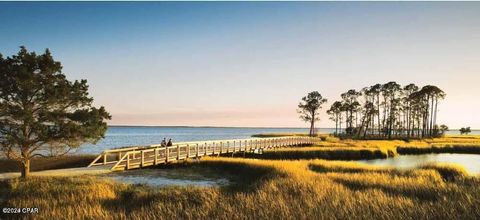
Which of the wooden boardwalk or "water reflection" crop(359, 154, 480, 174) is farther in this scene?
"water reflection" crop(359, 154, 480, 174)

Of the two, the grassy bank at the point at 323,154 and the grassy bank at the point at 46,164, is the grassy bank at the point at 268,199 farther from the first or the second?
the grassy bank at the point at 323,154

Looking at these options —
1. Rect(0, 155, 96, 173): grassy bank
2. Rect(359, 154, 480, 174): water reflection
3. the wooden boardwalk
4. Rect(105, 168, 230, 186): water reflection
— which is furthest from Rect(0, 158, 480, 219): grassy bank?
Rect(0, 155, 96, 173): grassy bank

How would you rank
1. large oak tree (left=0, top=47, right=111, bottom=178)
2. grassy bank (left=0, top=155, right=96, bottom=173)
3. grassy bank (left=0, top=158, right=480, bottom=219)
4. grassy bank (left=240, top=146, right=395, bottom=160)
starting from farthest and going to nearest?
grassy bank (left=240, top=146, right=395, bottom=160)
grassy bank (left=0, top=155, right=96, bottom=173)
large oak tree (left=0, top=47, right=111, bottom=178)
grassy bank (left=0, top=158, right=480, bottom=219)

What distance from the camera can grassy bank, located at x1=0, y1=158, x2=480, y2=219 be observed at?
27.9 feet

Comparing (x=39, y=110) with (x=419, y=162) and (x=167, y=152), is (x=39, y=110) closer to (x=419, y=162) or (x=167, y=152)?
(x=167, y=152)

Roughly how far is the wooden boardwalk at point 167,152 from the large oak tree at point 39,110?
158 inches

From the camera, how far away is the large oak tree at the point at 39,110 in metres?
19.9

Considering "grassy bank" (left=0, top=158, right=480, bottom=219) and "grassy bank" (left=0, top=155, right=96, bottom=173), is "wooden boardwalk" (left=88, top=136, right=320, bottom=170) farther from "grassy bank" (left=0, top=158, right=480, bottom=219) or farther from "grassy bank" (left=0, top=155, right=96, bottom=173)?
"grassy bank" (left=0, top=158, right=480, bottom=219)

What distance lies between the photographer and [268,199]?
10.8m

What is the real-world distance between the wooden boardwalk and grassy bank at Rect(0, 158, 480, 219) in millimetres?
7180

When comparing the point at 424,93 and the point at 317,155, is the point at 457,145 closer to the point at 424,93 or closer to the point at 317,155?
the point at 317,155

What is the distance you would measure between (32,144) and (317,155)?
86.3 ft

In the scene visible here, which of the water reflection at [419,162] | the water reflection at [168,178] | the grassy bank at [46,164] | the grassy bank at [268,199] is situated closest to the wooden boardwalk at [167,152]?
the water reflection at [168,178]

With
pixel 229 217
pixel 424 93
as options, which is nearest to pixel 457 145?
pixel 424 93
